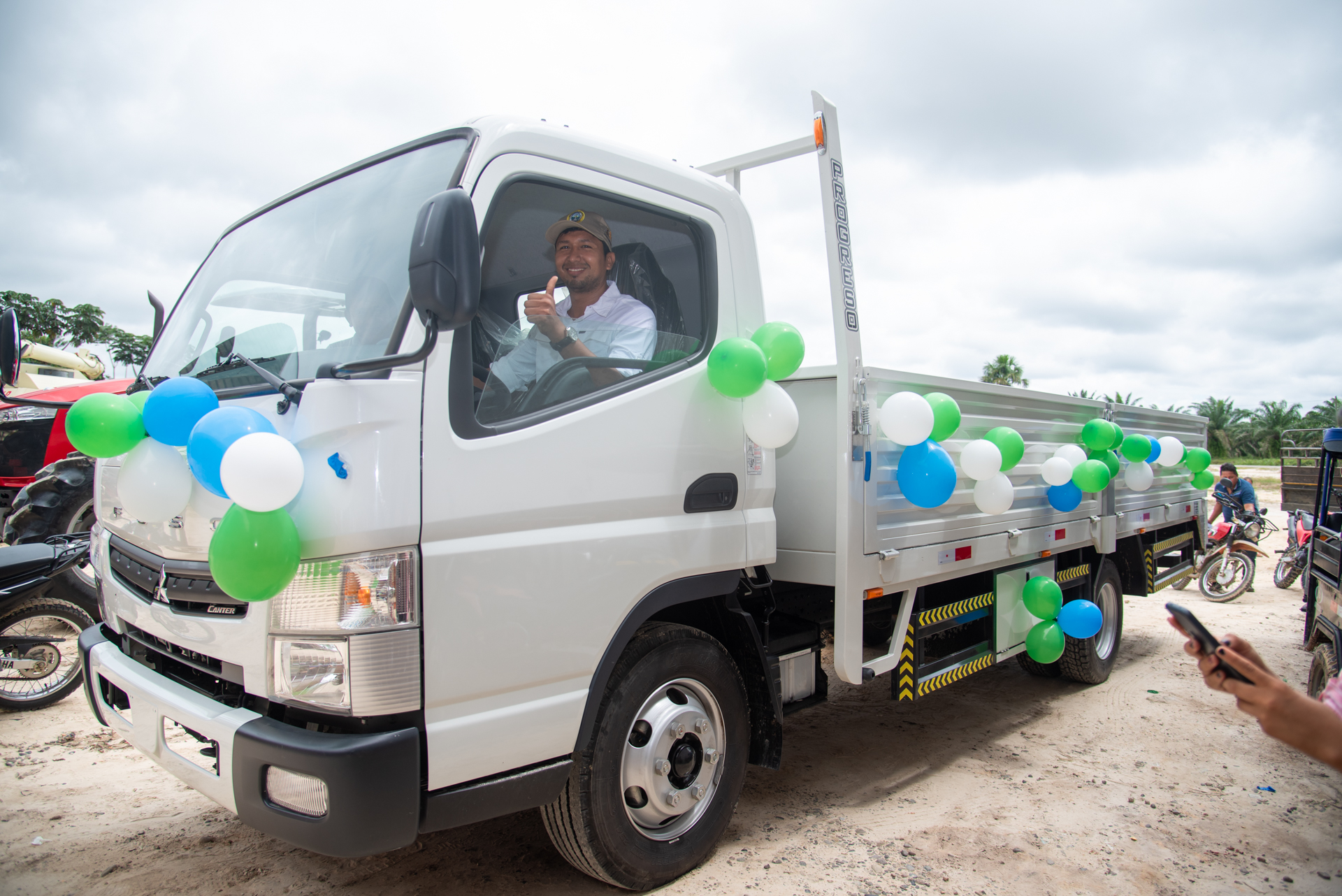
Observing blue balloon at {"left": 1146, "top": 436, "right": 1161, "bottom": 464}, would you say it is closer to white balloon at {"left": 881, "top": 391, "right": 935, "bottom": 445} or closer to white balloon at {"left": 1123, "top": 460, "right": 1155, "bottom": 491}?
white balloon at {"left": 1123, "top": 460, "right": 1155, "bottom": 491}

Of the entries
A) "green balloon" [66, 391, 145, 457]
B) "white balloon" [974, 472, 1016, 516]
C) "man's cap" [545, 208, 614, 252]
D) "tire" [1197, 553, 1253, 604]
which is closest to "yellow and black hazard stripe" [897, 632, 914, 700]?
"white balloon" [974, 472, 1016, 516]

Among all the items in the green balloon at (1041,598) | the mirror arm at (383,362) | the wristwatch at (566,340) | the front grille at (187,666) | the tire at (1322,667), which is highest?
the wristwatch at (566,340)

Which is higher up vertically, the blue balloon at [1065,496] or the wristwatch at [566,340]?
the wristwatch at [566,340]

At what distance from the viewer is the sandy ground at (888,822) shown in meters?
2.93

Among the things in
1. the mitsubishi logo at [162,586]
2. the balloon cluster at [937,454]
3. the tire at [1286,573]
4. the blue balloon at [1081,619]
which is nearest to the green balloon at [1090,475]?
the blue balloon at [1081,619]

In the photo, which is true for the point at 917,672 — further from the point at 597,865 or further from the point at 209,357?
the point at 209,357

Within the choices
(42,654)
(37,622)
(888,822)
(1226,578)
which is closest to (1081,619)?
(888,822)

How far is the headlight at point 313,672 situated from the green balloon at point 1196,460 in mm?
6735

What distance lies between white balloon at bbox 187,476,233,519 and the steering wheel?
2.84ft

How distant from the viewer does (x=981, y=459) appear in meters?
3.63

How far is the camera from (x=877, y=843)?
10.7 feet

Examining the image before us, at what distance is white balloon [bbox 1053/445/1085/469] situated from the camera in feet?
14.7

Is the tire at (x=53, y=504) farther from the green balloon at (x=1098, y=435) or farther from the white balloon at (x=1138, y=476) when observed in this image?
the white balloon at (x=1138, y=476)

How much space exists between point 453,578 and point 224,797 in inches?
35.1
